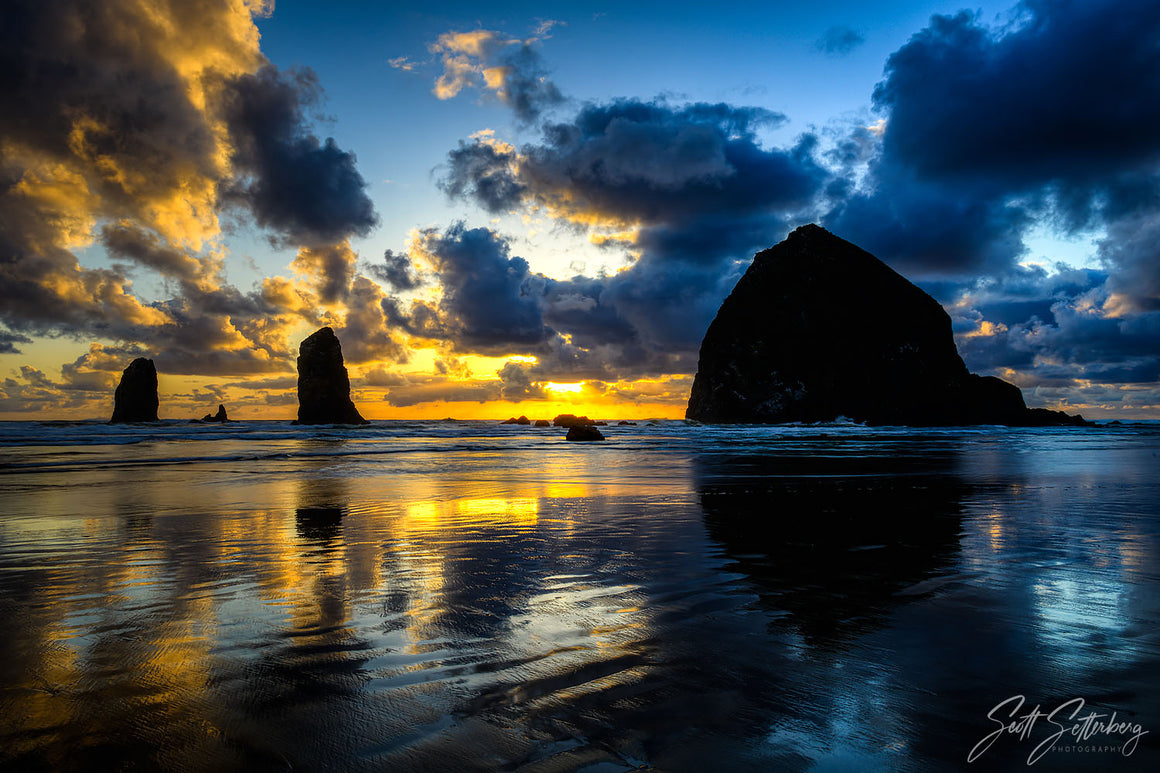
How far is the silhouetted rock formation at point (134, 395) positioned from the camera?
9606 centimetres

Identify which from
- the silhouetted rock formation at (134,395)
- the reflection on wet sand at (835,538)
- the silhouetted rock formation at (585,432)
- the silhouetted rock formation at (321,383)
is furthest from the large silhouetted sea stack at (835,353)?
the silhouetted rock formation at (134,395)

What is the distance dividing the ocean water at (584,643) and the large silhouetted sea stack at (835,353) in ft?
309

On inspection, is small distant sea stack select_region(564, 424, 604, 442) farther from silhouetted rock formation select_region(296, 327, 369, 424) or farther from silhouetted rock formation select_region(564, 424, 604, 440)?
silhouetted rock formation select_region(296, 327, 369, 424)

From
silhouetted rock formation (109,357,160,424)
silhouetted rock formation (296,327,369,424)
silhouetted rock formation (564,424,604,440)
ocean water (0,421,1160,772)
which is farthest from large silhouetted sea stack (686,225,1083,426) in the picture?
silhouetted rock formation (109,357,160,424)

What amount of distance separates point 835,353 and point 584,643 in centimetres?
10727

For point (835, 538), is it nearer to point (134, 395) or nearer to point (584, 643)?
point (584, 643)

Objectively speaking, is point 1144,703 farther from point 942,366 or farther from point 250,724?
point 942,366

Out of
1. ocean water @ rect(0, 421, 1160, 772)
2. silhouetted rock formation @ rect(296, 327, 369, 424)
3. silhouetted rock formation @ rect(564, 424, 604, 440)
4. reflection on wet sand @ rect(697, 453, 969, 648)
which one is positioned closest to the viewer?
ocean water @ rect(0, 421, 1160, 772)

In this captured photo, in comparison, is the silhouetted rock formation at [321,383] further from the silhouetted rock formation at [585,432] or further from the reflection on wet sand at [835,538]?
the reflection on wet sand at [835,538]

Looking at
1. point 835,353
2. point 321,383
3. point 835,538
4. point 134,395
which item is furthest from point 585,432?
point 134,395

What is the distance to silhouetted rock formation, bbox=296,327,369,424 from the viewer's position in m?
90.5

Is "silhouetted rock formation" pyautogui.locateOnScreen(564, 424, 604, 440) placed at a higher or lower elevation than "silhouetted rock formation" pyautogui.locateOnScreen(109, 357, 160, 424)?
lower

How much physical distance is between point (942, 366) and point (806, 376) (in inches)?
927

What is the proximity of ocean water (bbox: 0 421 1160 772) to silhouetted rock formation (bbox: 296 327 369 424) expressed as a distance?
288 ft
